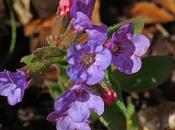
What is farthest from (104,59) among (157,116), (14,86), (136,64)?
(157,116)

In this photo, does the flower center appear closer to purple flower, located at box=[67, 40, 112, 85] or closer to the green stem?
purple flower, located at box=[67, 40, 112, 85]

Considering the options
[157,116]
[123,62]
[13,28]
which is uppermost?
[123,62]

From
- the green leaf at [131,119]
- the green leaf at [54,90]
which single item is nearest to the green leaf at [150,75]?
the green leaf at [131,119]

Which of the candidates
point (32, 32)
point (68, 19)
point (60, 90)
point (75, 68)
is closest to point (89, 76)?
point (75, 68)

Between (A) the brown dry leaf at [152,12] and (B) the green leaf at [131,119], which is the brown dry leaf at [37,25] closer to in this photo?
(A) the brown dry leaf at [152,12]

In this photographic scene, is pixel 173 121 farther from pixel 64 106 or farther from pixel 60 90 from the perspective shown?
pixel 64 106

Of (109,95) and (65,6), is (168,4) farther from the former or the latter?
(109,95)

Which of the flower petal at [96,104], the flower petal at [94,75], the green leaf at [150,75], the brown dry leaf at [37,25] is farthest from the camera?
the brown dry leaf at [37,25]
